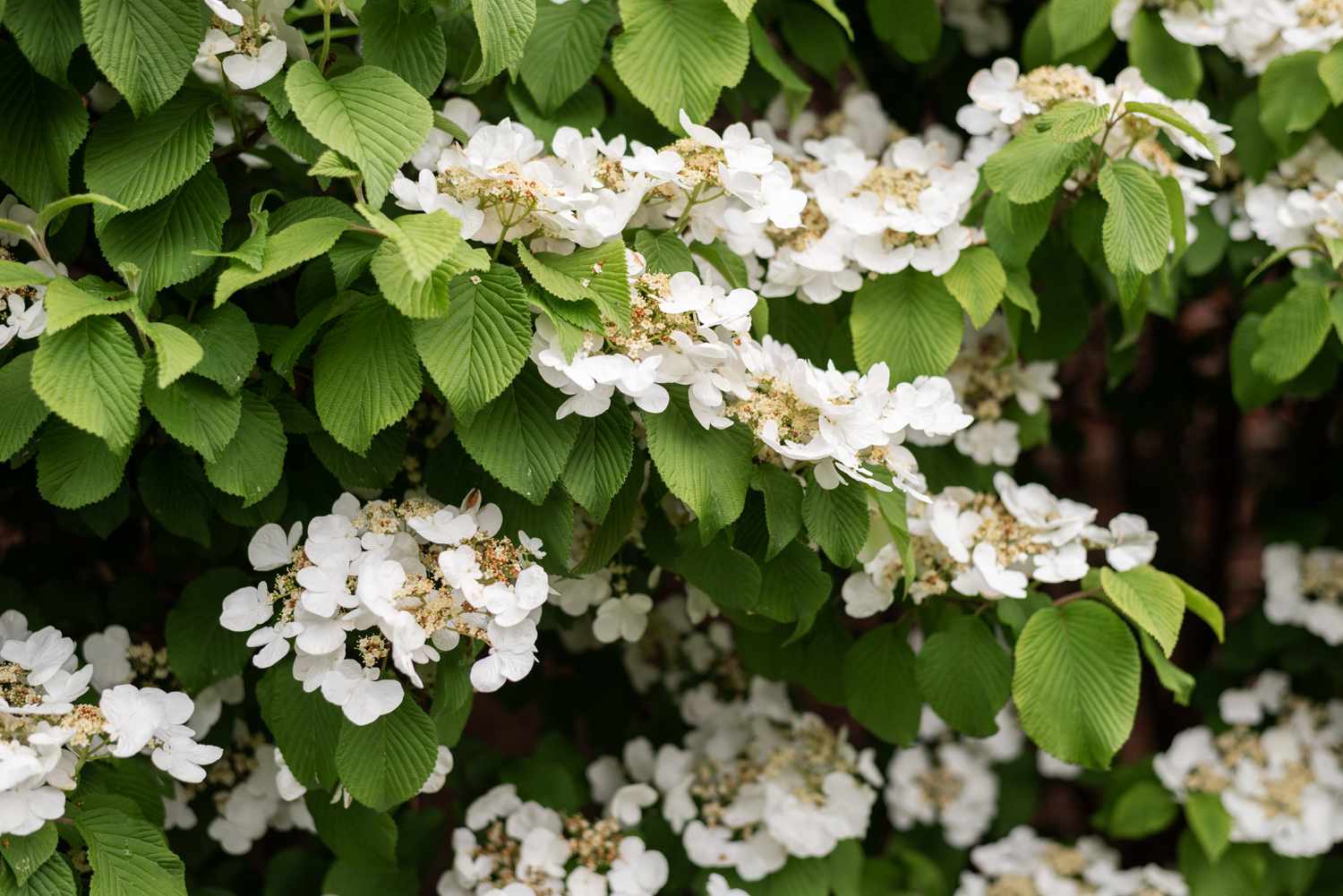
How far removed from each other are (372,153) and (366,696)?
1.89 ft

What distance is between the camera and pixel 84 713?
1374mm

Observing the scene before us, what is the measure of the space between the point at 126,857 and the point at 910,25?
68.3 inches

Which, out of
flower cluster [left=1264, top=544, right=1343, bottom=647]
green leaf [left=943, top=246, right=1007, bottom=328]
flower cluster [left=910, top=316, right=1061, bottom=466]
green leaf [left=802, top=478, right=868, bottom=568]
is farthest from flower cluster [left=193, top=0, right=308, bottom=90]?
flower cluster [left=1264, top=544, right=1343, bottom=647]

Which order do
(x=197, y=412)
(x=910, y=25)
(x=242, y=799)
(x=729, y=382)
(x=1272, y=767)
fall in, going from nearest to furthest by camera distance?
(x=197, y=412) → (x=729, y=382) → (x=242, y=799) → (x=910, y=25) → (x=1272, y=767)

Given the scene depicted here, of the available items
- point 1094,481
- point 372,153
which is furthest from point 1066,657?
point 1094,481

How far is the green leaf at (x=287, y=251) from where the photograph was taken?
1.26 m

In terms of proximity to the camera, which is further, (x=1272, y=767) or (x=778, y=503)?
(x=1272, y=767)

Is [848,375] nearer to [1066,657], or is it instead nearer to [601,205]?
[601,205]

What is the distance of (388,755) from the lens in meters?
1.42

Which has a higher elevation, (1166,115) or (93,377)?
(1166,115)

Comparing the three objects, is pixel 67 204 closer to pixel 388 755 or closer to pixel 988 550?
pixel 388 755

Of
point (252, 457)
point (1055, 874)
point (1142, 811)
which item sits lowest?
point (1055, 874)

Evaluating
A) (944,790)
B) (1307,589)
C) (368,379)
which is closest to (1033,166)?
(368,379)

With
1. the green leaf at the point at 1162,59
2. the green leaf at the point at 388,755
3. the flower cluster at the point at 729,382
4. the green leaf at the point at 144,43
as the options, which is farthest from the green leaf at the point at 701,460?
the green leaf at the point at 1162,59
